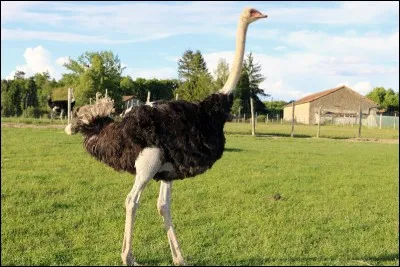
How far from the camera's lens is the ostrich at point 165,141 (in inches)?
134

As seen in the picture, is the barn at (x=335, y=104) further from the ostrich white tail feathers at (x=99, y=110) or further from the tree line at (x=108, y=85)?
the ostrich white tail feathers at (x=99, y=110)

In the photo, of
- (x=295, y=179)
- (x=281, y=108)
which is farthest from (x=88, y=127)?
(x=281, y=108)

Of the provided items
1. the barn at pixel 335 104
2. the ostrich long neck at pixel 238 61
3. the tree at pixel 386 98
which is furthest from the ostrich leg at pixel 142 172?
the tree at pixel 386 98

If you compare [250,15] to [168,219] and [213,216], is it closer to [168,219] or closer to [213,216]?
[168,219]

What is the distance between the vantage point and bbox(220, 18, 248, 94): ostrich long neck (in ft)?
12.0

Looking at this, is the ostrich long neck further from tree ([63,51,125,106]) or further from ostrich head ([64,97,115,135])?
tree ([63,51,125,106])

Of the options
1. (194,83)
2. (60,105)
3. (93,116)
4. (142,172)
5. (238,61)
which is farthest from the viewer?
(60,105)

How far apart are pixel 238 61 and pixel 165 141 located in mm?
772

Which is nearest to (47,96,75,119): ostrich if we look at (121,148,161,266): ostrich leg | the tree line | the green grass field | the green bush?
the tree line

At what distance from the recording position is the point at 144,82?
25.5ft

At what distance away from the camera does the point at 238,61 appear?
3693 millimetres

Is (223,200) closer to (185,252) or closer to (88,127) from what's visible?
(185,252)

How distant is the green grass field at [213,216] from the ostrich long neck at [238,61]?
1225 millimetres

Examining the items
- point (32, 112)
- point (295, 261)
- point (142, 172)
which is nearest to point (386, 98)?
point (32, 112)
